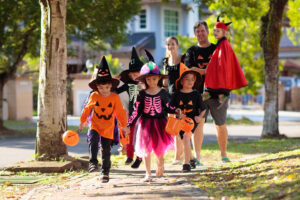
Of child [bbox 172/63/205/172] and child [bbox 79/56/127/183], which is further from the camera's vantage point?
child [bbox 172/63/205/172]

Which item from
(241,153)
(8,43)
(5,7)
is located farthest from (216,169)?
(8,43)

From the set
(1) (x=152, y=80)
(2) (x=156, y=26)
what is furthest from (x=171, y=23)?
(1) (x=152, y=80)

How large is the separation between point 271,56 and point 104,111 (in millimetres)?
7376

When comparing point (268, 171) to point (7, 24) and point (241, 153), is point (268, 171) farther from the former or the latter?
point (7, 24)

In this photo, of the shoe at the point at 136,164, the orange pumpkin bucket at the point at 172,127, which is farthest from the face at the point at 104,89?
the shoe at the point at 136,164

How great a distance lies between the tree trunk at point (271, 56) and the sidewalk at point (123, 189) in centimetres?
635

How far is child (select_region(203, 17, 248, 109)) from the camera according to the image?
754cm

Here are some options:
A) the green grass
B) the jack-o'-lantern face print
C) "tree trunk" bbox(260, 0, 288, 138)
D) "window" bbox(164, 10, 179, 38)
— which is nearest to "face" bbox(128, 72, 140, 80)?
the jack-o'-lantern face print

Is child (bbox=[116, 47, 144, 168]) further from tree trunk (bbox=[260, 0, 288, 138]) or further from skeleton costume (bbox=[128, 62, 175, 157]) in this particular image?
tree trunk (bbox=[260, 0, 288, 138])

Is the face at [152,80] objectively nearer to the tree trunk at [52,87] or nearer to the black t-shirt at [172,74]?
the black t-shirt at [172,74]

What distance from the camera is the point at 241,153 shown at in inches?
387

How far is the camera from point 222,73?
752 centimetres

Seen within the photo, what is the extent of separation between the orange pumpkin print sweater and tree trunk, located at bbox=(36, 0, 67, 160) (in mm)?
1726

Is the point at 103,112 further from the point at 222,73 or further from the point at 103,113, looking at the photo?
the point at 222,73
